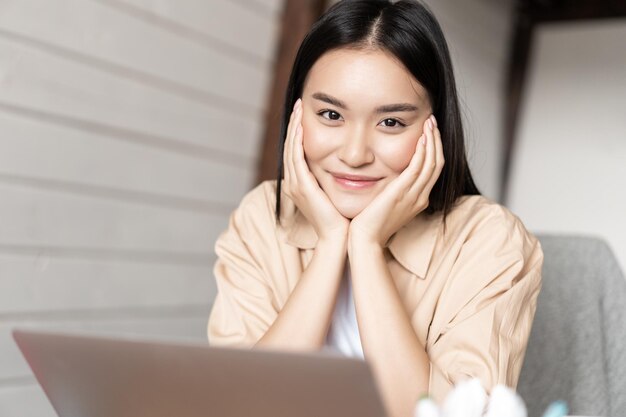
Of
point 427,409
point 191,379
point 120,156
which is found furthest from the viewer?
point 120,156

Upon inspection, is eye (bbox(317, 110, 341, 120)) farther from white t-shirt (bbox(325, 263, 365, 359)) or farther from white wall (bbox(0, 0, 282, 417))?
white wall (bbox(0, 0, 282, 417))

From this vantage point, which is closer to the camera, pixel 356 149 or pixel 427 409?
pixel 427 409

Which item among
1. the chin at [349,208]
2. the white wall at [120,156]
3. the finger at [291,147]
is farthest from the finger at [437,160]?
the white wall at [120,156]

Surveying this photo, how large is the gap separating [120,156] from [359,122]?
3.02ft

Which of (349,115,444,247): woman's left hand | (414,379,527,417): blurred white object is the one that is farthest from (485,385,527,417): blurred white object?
(349,115,444,247): woman's left hand

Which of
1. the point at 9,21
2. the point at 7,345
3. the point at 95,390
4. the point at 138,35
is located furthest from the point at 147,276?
the point at 95,390

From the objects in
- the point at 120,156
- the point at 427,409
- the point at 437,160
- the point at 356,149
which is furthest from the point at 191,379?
the point at 120,156

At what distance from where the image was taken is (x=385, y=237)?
122 centimetres

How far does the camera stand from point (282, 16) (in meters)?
2.42

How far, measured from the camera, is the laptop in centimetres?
64

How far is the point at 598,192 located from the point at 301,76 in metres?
2.30

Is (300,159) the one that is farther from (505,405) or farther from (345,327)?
(505,405)

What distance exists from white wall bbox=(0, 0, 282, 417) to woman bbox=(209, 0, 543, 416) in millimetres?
577

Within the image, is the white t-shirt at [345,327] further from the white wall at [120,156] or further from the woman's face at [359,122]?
the white wall at [120,156]
